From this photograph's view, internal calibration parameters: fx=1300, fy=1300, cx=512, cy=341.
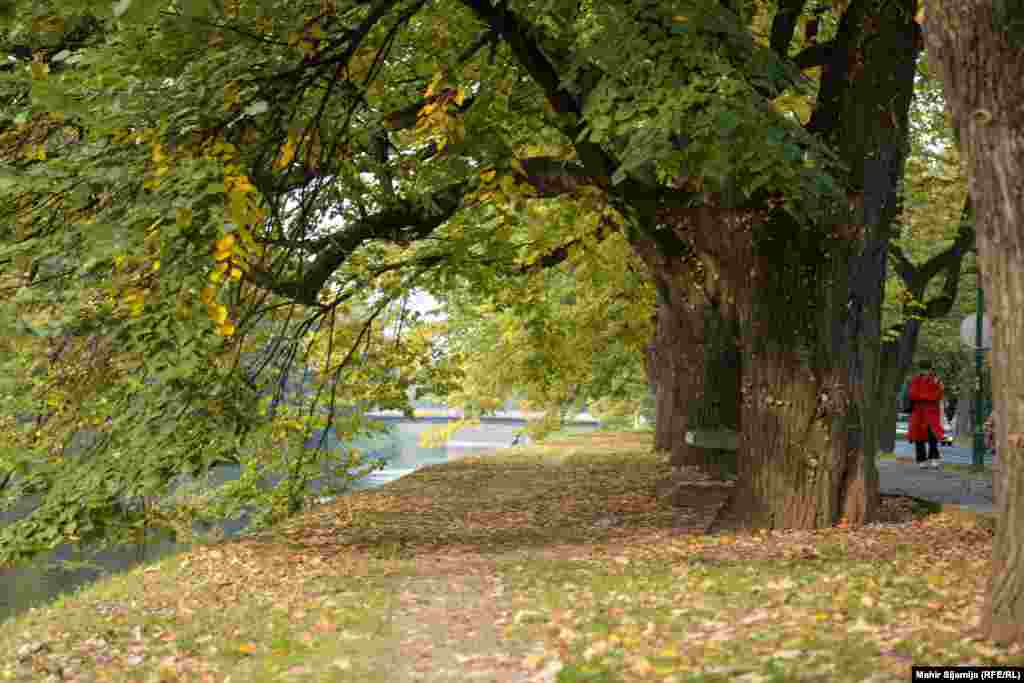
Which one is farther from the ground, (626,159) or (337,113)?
(337,113)

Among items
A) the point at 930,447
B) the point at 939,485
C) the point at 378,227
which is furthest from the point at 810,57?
the point at 930,447

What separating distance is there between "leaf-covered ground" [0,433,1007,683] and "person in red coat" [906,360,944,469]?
7430 mm

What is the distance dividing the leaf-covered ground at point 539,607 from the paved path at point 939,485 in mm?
1703

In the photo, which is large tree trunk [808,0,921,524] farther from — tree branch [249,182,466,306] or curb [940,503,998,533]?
tree branch [249,182,466,306]

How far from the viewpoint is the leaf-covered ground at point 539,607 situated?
7008mm

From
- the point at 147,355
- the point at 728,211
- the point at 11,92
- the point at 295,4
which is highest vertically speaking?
the point at 295,4

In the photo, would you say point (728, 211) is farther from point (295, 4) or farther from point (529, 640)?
point (529, 640)

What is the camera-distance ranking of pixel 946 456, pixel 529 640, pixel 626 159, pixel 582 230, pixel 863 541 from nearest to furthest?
1. pixel 529 640
2. pixel 626 159
3. pixel 863 541
4. pixel 582 230
5. pixel 946 456

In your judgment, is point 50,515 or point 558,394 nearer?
point 50,515

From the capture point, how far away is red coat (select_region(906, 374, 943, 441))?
2141cm

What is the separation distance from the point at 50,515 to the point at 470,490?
32.2 ft

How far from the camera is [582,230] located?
19688 mm

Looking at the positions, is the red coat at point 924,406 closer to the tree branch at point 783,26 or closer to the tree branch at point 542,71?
the tree branch at point 783,26

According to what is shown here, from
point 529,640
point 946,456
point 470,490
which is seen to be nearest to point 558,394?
point 946,456
